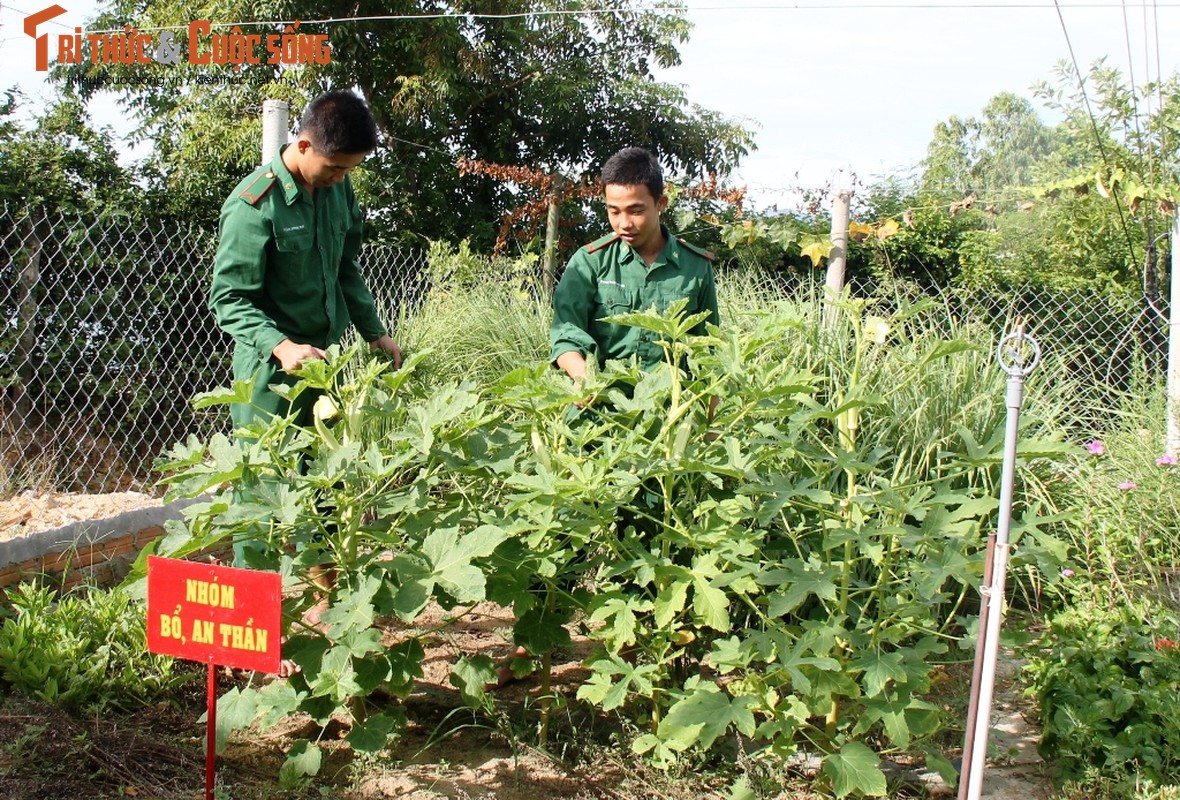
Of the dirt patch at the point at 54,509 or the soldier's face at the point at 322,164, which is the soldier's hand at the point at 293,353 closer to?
the soldier's face at the point at 322,164

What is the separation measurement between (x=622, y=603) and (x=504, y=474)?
0.45 metres

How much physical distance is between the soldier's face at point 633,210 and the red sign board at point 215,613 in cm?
171

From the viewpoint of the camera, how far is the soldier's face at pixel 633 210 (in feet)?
10.6

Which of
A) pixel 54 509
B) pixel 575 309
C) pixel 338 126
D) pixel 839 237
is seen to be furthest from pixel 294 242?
pixel 839 237

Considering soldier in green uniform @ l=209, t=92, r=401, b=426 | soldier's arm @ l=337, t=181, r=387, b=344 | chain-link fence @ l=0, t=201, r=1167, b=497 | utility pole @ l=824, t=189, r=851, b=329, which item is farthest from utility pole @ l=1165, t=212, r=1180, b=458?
soldier in green uniform @ l=209, t=92, r=401, b=426

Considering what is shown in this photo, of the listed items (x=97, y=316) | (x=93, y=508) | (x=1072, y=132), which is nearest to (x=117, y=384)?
(x=97, y=316)

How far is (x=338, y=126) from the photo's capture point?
3.05 m

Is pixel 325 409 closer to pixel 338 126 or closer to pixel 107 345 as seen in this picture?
pixel 338 126

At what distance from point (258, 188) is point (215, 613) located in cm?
153

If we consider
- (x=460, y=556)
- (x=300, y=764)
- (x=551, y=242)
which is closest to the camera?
(x=460, y=556)

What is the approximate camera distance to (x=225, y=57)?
33.9ft

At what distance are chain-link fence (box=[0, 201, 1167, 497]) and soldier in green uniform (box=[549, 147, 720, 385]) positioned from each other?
241cm

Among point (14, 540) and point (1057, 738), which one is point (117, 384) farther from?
point (1057, 738)

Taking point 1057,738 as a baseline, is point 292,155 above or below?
above
